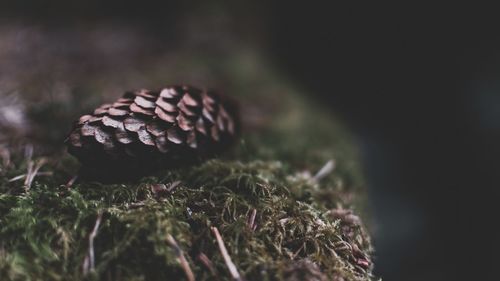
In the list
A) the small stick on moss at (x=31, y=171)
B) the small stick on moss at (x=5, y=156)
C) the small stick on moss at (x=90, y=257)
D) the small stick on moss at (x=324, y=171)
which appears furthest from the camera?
the small stick on moss at (x=324, y=171)

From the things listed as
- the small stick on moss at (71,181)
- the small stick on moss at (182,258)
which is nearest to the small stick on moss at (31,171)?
the small stick on moss at (71,181)

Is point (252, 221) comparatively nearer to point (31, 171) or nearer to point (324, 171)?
point (324, 171)

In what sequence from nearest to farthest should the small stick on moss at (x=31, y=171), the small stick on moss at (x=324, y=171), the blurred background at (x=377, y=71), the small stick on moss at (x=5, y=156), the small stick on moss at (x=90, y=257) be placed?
the small stick on moss at (x=90, y=257) → the small stick on moss at (x=31, y=171) → the small stick on moss at (x=5, y=156) → the small stick on moss at (x=324, y=171) → the blurred background at (x=377, y=71)

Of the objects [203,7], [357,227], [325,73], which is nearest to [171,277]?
[357,227]

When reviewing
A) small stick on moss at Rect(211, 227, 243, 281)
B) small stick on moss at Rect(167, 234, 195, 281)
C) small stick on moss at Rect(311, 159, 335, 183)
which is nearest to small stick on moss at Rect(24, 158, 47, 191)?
small stick on moss at Rect(167, 234, 195, 281)

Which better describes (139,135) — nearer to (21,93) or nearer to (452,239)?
(21,93)

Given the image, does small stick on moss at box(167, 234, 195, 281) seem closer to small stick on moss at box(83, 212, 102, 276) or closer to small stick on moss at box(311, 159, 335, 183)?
small stick on moss at box(83, 212, 102, 276)

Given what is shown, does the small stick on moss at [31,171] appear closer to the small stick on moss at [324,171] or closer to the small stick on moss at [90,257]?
the small stick on moss at [90,257]
